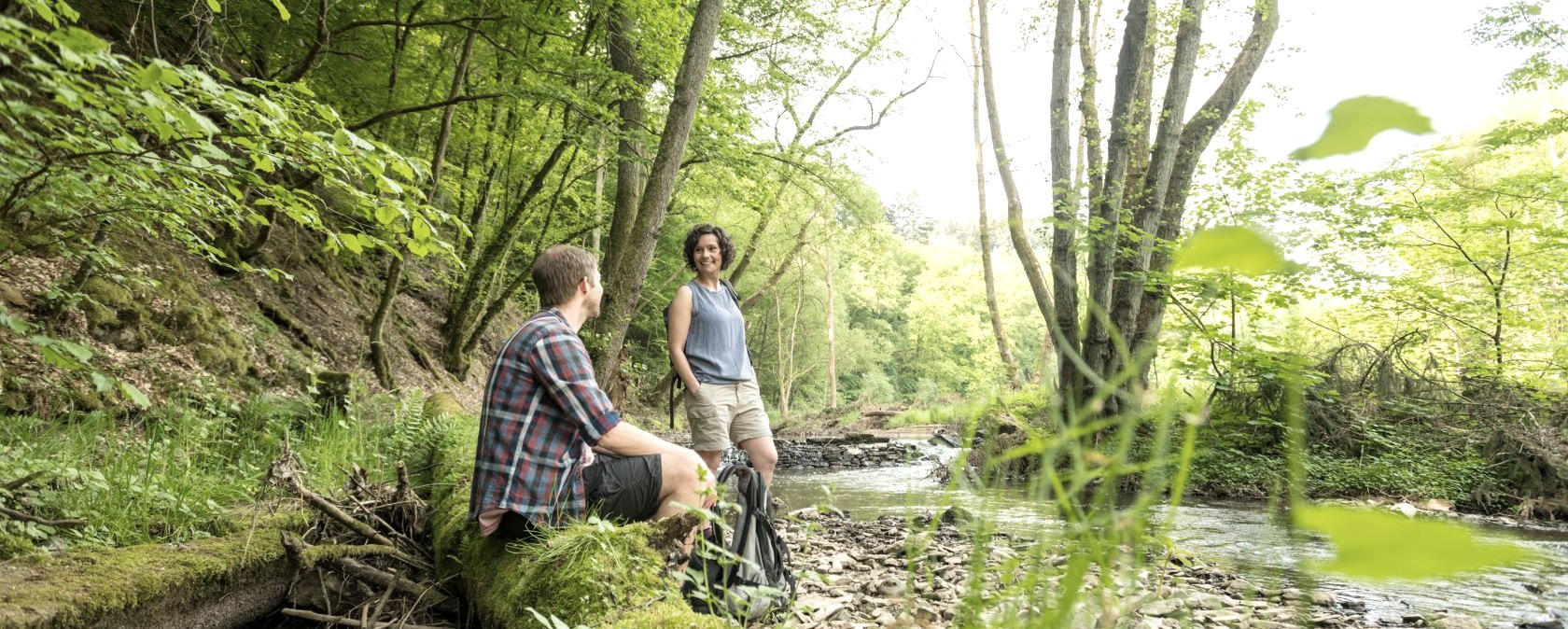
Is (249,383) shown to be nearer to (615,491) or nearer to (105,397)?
(105,397)

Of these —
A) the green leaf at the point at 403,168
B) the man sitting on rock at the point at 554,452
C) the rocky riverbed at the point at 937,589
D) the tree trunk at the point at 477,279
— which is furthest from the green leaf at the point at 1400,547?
the tree trunk at the point at 477,279

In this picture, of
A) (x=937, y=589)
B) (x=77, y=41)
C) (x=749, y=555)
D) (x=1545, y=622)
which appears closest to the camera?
(x=77, y=41)

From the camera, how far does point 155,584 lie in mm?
2473

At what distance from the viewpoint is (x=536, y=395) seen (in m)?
2.87

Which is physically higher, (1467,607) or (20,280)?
(20,280)

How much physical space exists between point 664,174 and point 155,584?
14.3ft

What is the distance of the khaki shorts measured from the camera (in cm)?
453

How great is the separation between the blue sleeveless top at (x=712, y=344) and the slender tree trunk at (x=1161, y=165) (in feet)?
17.2

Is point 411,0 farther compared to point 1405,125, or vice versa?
point 411,0

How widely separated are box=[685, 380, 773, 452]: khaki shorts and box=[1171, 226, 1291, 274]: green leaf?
13.4ft

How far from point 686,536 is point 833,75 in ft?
47.4

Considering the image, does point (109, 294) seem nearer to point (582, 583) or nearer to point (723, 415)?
point (723, 415)

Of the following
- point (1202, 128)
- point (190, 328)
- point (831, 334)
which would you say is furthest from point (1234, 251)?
point (831, 334)

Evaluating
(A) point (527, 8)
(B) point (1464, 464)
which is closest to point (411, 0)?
(A) point (527, 8)
